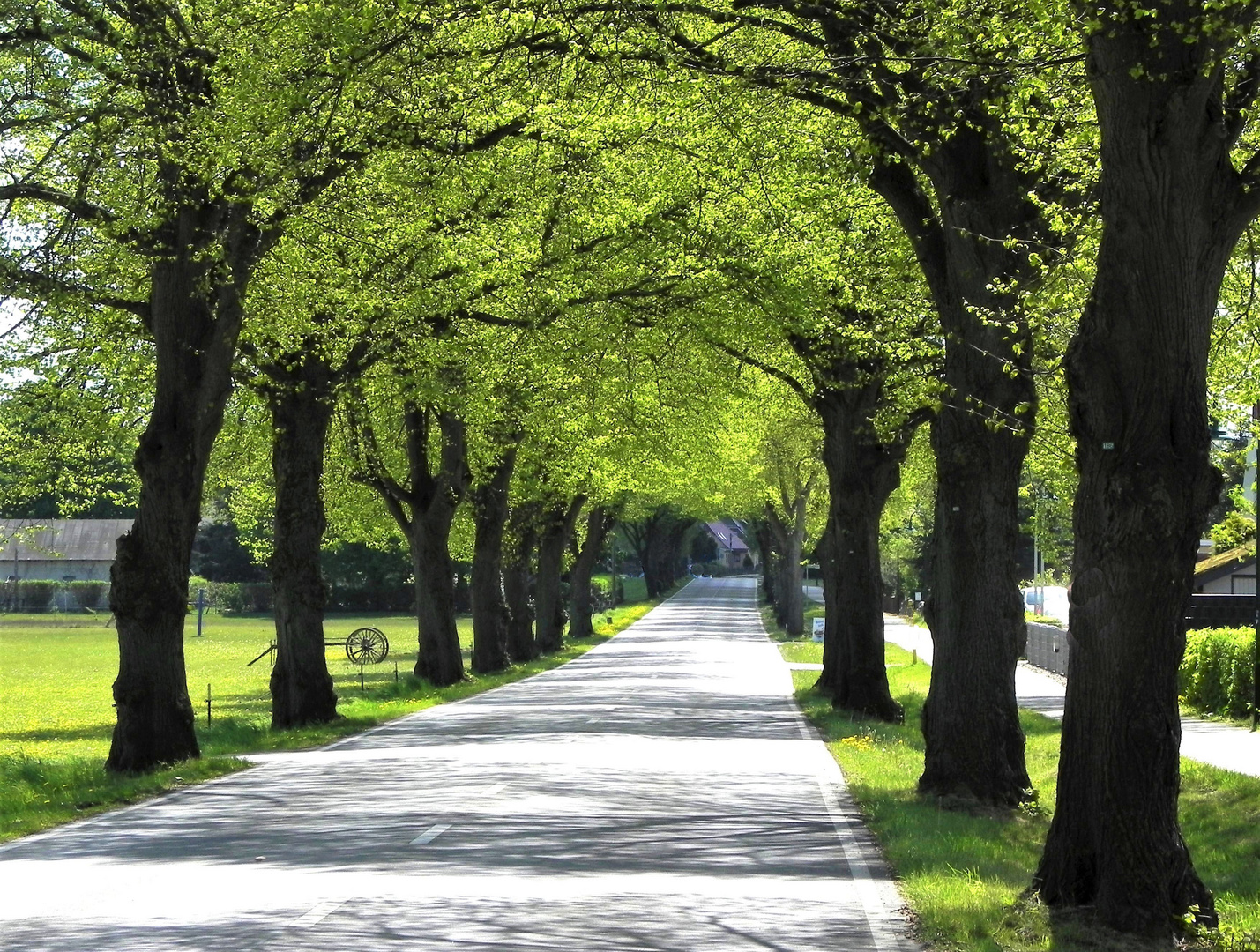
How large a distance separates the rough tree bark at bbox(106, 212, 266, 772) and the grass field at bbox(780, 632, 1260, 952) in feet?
26.2

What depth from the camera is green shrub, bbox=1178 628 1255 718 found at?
26.2 meters

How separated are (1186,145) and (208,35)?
11.7 m

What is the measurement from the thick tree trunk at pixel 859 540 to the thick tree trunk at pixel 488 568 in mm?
14833

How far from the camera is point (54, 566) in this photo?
12162cm

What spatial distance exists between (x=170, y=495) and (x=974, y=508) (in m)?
9.30

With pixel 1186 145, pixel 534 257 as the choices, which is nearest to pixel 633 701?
pixel 534 257

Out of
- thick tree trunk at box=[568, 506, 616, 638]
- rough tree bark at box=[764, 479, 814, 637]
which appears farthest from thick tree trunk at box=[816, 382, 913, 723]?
thick tree trunk at box=[568, 506, 616, 638]

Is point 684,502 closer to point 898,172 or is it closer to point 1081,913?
point 898,172

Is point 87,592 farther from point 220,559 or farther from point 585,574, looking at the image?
point 585,574

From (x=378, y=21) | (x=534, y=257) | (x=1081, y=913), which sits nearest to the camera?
(x=1081, y=913)

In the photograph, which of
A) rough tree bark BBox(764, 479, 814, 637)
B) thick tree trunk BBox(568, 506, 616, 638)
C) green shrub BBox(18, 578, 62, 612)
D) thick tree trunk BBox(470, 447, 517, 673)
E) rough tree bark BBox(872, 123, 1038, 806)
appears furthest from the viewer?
green shrub BBox(18, 578, 62, 612)

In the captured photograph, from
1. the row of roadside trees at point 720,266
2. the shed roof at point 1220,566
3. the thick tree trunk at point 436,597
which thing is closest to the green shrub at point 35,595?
the thick tree trunk at point 436,597

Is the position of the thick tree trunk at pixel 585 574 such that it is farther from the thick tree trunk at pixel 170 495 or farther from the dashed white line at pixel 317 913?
the dashed white line at pixel 317 913

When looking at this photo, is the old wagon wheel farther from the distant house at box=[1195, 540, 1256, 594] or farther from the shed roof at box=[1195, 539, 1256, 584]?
the distant house at box=[1195, 540, 1256, 594]
